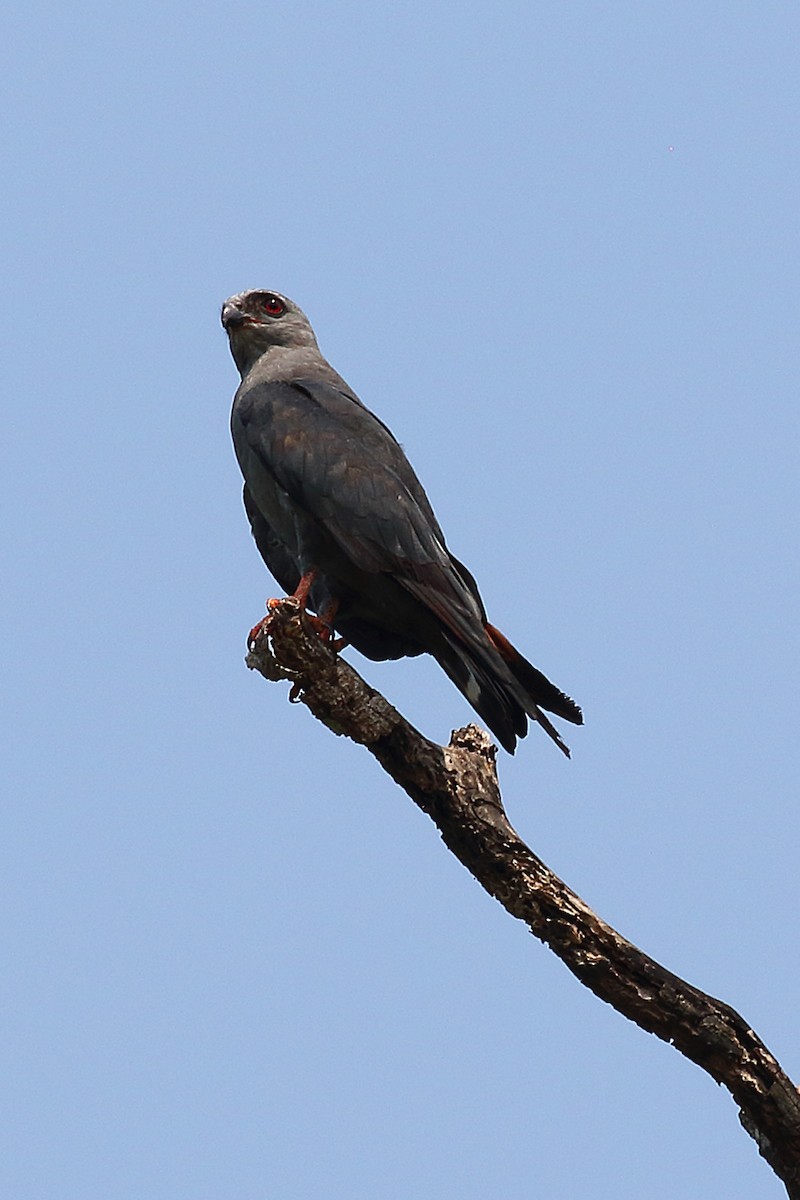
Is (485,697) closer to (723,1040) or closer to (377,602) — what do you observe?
(377,602)

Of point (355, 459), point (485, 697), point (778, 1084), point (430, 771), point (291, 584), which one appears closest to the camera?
point (778, 1084)

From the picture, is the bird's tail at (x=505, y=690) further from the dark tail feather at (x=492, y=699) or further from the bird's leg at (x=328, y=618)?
the bird's leg at (x=328, y=618)

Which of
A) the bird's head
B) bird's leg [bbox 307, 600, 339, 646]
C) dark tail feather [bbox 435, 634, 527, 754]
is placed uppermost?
the bird's head

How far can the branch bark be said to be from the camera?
500 centimetres

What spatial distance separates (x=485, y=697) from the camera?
5980 millimetres

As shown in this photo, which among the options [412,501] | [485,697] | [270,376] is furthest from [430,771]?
[270,376]

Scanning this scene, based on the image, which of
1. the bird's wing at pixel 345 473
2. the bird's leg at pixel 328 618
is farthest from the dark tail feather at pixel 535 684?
the bird's leg at pixel 328 618

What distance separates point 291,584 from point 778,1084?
324 centimetres

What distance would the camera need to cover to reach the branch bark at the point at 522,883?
500 cm

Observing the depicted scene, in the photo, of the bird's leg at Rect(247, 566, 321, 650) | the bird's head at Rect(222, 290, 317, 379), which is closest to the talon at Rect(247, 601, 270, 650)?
the bird's leg at Rect(247, 566, 321, 650)

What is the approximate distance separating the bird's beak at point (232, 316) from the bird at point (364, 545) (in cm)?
70

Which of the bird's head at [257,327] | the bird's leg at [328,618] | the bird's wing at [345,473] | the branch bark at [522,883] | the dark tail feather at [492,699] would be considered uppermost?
the bird's head at [257,327]

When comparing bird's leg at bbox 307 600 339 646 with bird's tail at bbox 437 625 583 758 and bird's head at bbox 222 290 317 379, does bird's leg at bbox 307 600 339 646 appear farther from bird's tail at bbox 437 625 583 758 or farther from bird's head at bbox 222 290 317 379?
bird's head at bbox 222 290 317 379

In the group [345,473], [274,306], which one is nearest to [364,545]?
[345,473]
